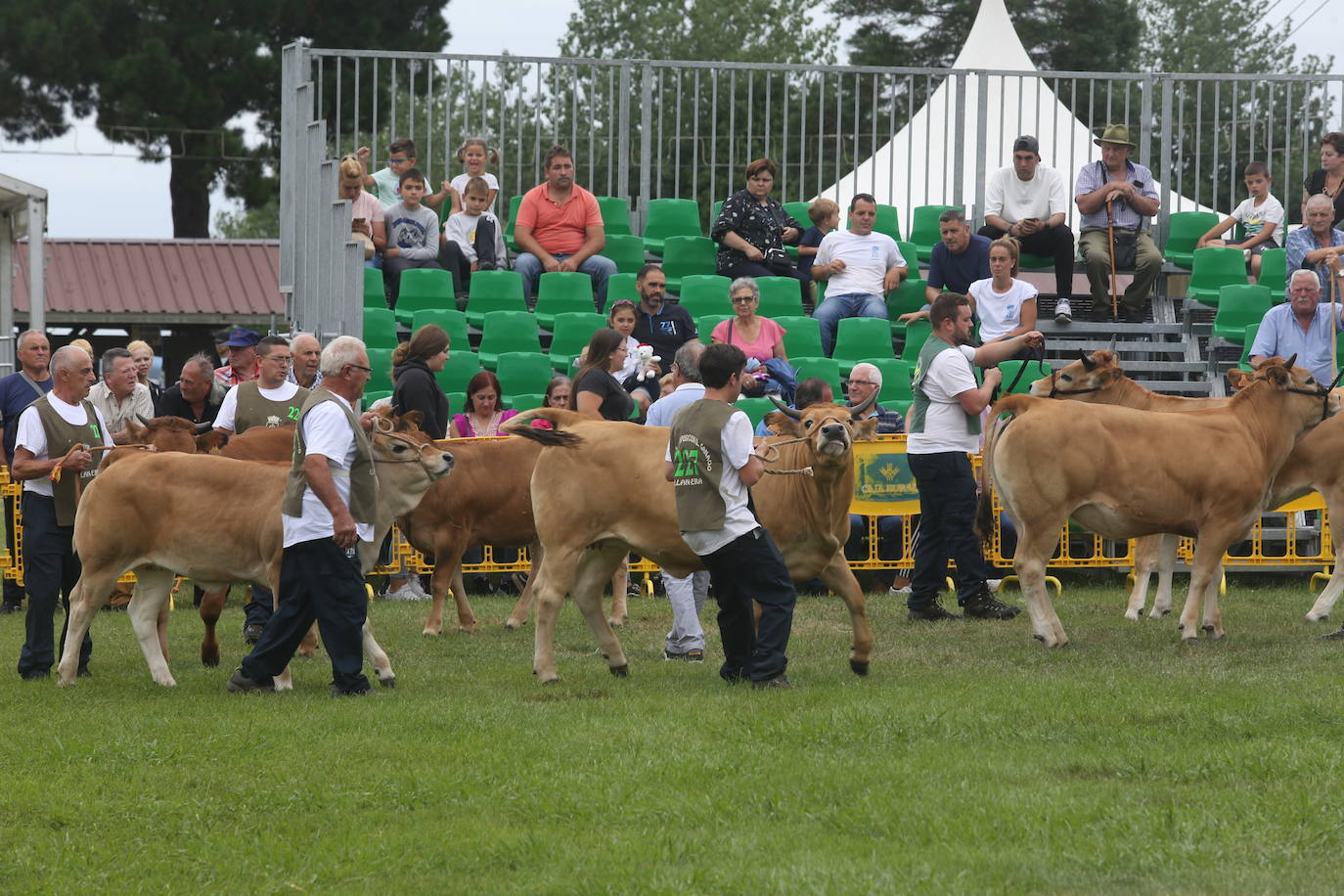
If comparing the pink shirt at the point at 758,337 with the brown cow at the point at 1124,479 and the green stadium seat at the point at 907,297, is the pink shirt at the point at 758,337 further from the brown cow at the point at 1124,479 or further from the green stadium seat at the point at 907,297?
the brown cow at the point at 1124,479

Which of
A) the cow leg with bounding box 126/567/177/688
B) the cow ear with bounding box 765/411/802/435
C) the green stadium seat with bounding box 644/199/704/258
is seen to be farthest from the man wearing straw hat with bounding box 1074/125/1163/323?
→ the cow leg with bounding box 126/567/177/688

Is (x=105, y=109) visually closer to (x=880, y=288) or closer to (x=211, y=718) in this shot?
(x=880, y=288)

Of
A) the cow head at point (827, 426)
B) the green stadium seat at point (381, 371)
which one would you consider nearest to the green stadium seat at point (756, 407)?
the green stadium seat at point (381, 371)

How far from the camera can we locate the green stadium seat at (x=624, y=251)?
17234 millimetres

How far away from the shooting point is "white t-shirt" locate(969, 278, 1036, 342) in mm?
14180

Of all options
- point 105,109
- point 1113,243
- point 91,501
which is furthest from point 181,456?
point 105,109

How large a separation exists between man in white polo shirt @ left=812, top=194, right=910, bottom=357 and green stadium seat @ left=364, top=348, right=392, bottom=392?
3.99 meters

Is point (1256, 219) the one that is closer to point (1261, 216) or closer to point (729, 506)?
point (1261, 216)

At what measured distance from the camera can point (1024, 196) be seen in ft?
54.5

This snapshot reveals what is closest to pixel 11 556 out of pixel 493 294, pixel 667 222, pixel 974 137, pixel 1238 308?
pixel 493 294

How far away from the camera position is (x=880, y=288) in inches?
633

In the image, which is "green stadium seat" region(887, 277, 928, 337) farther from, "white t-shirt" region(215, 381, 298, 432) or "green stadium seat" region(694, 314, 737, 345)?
"white t-shirt" region(215, 381, 298, 432)

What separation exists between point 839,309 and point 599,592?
7188 millimetres

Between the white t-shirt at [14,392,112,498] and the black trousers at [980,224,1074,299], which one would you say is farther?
the black trousers at [980,224,1074,299]
